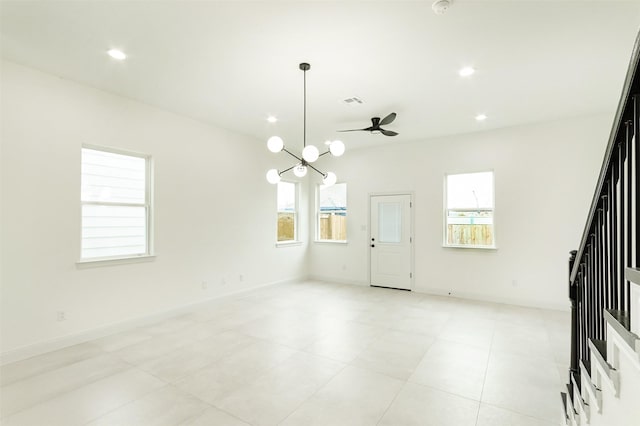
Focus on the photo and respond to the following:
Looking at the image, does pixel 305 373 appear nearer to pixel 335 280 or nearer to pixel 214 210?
pixel 214 210

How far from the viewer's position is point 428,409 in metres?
2.44

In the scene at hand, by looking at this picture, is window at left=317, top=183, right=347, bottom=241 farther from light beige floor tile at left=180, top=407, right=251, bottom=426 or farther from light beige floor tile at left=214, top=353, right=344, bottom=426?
light beige floor tile at left=180, top=407, right=251, bottom=426

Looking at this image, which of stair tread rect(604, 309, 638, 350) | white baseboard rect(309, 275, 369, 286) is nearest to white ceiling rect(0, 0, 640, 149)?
stair tread rect(604, 309, 638, 350)

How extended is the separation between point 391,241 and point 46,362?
18.6ft

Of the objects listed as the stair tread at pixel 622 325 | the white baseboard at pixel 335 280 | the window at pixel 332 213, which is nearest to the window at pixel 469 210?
the white baseboard at pixel 335 280

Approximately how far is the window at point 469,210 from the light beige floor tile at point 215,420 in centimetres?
497

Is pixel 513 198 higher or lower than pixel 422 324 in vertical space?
higher

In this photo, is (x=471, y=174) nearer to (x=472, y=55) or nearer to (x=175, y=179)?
(x=472, y=55)

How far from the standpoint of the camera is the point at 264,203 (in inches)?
259

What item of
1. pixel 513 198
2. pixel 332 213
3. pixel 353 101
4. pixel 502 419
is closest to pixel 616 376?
pixel 502 419

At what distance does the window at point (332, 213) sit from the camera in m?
7.50

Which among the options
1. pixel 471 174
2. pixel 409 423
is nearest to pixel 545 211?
pixel 471 174

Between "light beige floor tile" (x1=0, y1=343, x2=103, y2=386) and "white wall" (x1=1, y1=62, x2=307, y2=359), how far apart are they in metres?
0.16

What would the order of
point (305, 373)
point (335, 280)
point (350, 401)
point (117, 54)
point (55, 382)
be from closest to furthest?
1. point (350, 401)
2. point (55, 382)
3. point (305, 373)
4. point (117, 54)
5. point (335, 280)
